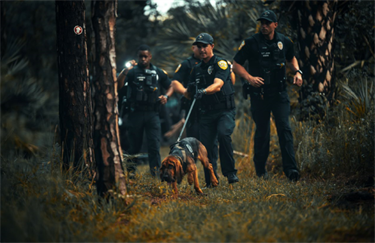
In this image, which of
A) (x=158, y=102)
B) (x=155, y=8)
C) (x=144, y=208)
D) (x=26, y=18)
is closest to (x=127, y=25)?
(x=155, y=8)

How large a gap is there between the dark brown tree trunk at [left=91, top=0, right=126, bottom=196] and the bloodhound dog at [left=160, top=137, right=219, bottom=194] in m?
0.72

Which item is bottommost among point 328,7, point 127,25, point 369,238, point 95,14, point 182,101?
point 369,238

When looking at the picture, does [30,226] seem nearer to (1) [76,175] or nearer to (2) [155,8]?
(1) [76,175]

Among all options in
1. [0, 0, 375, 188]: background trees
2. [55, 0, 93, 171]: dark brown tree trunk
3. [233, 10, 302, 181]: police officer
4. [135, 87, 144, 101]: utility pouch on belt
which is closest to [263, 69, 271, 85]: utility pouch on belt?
[233, 10, 302, 181]: police officer

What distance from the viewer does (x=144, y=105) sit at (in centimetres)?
750

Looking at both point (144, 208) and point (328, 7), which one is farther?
point (328, 7)

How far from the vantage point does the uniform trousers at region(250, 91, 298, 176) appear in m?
6.25

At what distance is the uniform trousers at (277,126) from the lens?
6254 millimetres

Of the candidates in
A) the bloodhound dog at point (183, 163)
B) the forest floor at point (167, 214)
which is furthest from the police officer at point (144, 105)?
the forest floor at point (167, 214)

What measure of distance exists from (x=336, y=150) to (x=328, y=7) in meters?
2.79

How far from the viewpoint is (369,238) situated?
3.23 metres

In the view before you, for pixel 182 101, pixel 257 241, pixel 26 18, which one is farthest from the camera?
pixel 26 18

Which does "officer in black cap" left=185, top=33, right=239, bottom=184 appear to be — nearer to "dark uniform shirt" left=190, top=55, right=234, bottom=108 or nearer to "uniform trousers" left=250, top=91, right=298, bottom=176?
"dark uniform shirt" left=190, top=55, right=234, bottom=108

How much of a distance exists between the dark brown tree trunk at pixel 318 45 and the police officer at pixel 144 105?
260cm
